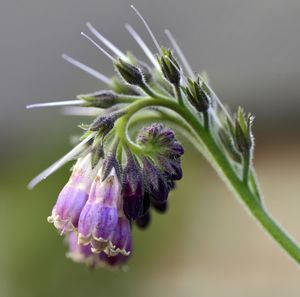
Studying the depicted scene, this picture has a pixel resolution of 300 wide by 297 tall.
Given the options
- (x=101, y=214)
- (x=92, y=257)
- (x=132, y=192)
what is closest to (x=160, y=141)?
(x=132, y=192)

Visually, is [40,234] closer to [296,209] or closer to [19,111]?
[296,209]

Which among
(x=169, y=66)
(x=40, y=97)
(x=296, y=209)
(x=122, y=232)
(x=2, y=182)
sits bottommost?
(x=296, y=209)

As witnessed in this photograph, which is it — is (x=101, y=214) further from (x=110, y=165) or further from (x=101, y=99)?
(x=101, y=99)

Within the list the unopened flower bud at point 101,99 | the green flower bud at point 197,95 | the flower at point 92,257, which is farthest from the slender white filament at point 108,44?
the flower at point 92,257

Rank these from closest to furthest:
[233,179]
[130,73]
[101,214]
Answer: [101,214], [130,73], [233,179]

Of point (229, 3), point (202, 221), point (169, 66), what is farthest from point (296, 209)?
point (169, 66)

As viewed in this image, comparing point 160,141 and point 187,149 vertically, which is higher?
point 187,149
